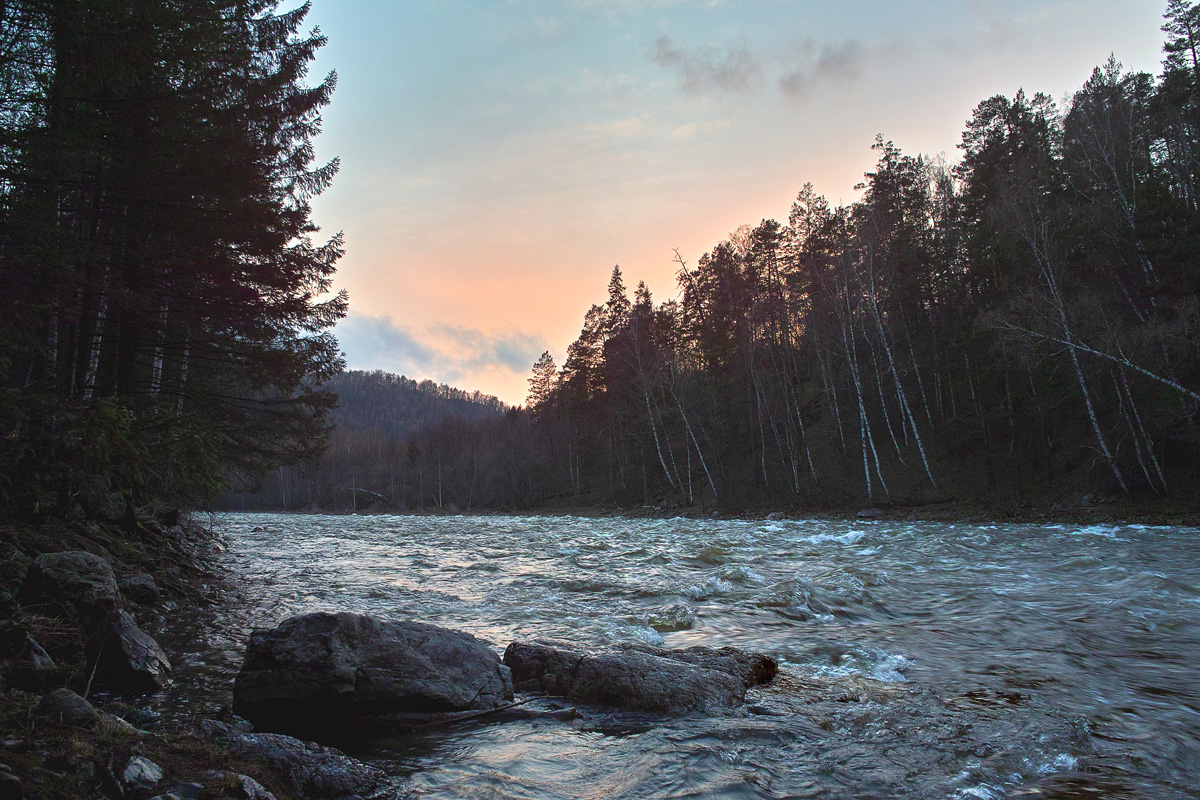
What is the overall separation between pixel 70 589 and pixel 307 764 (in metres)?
3.54

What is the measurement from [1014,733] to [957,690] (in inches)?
35.2

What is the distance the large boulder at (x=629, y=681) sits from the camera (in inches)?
184

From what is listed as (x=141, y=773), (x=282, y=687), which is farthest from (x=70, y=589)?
(x=141, y=773)

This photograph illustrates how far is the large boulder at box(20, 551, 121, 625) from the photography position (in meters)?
4.89

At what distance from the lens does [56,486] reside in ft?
22.0

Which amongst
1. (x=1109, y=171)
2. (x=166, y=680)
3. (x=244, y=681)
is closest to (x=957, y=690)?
(x=244, y=681)

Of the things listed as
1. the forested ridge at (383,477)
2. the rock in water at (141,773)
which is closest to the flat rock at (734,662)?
the rock in water at (141,773)

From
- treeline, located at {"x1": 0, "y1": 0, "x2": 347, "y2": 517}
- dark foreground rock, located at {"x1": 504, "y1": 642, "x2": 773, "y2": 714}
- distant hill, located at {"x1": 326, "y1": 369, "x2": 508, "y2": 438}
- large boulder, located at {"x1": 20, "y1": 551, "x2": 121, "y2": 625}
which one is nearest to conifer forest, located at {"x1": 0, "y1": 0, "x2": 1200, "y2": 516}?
treeline, located at {"x1": 0, "y1": 0, "x2": 347, "y2": 517}

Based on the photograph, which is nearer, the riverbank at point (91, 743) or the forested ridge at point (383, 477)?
the riverbank at point (91, 743)

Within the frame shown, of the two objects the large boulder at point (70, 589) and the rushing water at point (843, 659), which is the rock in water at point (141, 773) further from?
the large boulder at point (70, 589)

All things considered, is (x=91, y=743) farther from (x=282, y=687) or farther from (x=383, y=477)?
(x=383, y=477)

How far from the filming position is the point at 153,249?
888 cm

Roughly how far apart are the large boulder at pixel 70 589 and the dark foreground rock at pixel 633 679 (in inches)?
145

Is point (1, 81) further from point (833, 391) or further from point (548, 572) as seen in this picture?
point (833, 391)
